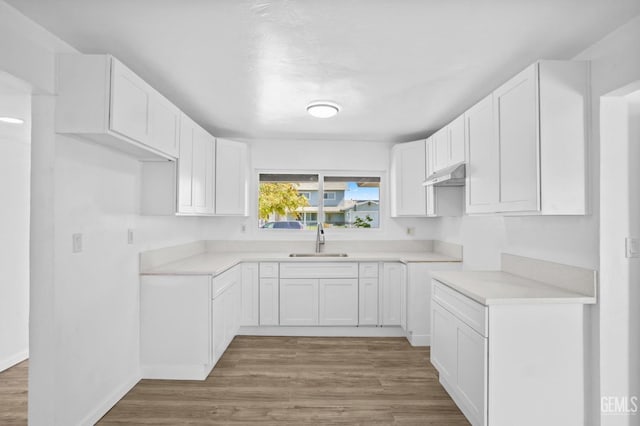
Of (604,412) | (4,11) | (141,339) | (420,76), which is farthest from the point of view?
(141,339)

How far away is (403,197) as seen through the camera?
3.97 metres

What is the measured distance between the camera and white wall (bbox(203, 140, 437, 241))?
14.1 feet

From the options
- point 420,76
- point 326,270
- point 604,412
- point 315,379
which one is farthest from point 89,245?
point 604,412

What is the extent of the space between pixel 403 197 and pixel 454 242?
0.76 m

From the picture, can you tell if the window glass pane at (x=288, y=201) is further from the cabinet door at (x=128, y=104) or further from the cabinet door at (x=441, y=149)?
the cabinet door at (x=128, y=104)

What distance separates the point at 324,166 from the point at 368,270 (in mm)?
1467

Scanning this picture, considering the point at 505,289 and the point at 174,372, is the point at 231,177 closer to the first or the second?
the point at 174,372

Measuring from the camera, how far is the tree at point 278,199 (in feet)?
14.4

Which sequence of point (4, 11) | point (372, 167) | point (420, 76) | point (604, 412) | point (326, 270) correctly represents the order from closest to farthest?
point (4, 11), point (604, 412), point (420, 76), point (326, 270), point (372, 167)

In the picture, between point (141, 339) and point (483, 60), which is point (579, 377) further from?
point (141, 339)

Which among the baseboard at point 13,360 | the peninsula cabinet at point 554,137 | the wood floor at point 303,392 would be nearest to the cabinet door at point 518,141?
the peninsula cabinet at point 554,137

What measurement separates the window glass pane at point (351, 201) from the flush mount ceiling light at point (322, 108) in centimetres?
149

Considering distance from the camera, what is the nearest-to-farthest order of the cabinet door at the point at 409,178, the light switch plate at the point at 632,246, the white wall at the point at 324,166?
1. the light switch plate at the point at 632,246
2. the cabinet door at the point at 409,178
3. the white wall at the point at 324,166

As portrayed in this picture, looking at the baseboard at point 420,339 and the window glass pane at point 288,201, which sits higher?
the window glass pane at point 288,201
